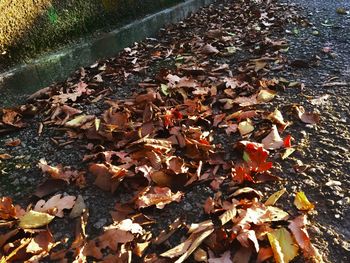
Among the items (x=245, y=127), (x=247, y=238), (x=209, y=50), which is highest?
(x=247, y=238)

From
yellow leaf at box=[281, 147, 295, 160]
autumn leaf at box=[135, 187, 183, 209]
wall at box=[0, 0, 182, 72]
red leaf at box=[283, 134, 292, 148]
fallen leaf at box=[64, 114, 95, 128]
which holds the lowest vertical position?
yellow leaf at box=[281, 147, 295, 160]

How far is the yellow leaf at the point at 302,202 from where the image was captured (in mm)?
1702

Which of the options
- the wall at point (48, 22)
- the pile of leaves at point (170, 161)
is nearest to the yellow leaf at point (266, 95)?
the pile of leaves at point (170, 161)

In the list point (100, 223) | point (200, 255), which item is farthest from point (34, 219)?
point (200, 255)

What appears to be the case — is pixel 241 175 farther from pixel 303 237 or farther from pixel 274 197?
pixel 303 237

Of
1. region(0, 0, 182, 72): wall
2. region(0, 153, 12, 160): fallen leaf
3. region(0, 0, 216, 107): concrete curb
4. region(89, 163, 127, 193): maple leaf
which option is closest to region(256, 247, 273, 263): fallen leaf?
region(89, 163, 127, 193): maple leaf

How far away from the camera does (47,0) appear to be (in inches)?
123

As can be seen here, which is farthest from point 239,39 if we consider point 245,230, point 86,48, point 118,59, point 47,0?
point 245,230

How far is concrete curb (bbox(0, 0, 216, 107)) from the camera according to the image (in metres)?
2.87

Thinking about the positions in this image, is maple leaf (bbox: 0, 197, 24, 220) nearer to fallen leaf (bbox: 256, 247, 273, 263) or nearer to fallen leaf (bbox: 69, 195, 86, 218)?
fallen leaf (bbox: 69, 195, 86, 218)

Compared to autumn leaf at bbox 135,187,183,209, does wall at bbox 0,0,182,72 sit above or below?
above

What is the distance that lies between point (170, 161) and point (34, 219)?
72cm

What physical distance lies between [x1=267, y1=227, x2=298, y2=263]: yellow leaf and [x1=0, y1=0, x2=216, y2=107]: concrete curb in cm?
220

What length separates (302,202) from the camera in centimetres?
173
